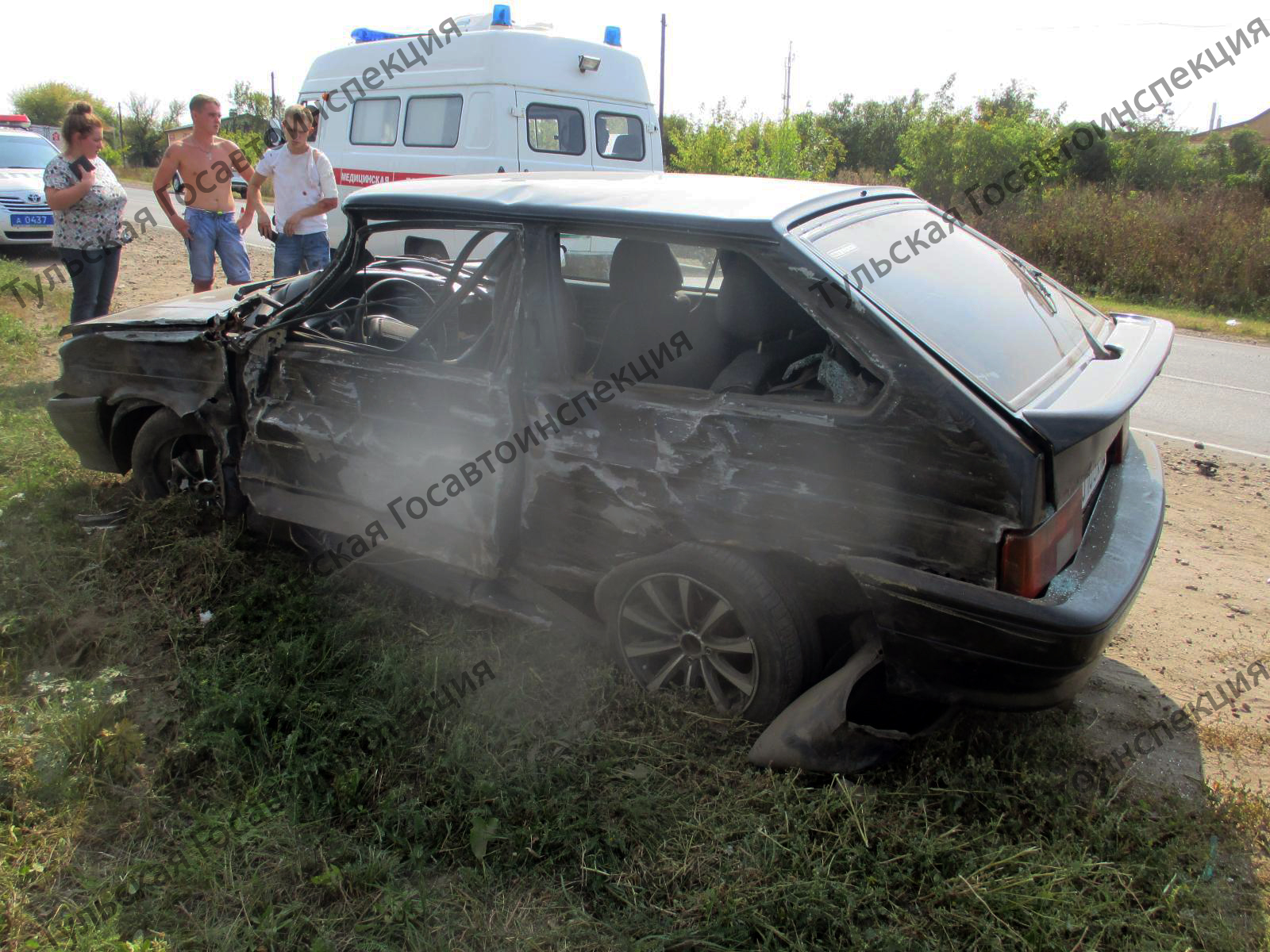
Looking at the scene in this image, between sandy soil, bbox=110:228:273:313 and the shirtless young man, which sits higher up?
the shirtless young man

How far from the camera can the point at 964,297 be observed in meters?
2.71

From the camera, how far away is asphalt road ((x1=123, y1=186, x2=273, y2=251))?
15809 mm

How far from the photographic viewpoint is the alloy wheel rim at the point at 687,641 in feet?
8.82

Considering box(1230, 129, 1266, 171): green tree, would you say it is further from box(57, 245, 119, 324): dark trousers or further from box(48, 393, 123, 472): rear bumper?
box(48, 393, 123, 472): rear bumper

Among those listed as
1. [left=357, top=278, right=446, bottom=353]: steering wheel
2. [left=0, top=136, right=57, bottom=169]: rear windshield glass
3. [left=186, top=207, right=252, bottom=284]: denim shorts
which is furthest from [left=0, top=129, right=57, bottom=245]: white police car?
[left=357, top=278, right=446, bottom=353]: steering wheel

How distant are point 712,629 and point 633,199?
Answer: 138cm

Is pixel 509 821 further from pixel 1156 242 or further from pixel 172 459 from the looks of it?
Answer: pixel 1156 242

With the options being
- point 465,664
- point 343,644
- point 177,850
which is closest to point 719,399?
point 465,664

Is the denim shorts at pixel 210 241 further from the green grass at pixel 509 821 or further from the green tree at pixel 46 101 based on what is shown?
the green tree at pixel 46 101

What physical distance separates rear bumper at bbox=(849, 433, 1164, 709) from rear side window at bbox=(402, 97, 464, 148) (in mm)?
7369

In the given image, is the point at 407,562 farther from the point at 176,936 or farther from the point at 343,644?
the point at 176,936

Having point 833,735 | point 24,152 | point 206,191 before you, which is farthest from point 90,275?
point 24,152

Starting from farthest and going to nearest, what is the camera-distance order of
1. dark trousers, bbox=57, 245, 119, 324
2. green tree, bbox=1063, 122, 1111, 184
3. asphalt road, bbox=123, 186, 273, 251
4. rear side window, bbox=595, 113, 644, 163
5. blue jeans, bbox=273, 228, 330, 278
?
green tree, bbox=1063, 122, 1111, 184 < asphalt road, bbox=123, 186, 273, 251 < rear side window, bbox=595, 113, 644, 163 < blue jeans, bbox=273, 228, 330, 278 < dark trousers, bbox=57, 245, 119, 324

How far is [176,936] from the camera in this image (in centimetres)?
211
